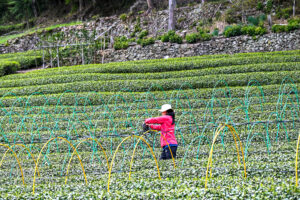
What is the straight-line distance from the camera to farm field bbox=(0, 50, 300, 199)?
294 inches

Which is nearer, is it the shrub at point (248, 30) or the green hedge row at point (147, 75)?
the green hedge row at point (147, 75)

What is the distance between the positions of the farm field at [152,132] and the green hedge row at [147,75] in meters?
0.07

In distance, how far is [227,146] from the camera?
37.7ft

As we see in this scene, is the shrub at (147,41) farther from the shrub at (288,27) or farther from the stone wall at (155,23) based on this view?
the shrub at (288,27)

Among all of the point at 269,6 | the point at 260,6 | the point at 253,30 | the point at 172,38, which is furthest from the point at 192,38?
the point at 260,6

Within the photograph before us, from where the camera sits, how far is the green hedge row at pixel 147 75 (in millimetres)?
20625

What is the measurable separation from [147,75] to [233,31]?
971 cm

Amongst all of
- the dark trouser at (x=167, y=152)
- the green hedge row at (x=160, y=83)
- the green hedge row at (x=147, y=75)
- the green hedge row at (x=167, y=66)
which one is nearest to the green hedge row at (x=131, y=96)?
the green hedge row at (x=160, y=83)

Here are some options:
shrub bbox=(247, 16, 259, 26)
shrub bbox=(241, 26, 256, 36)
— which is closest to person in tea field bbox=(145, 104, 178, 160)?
shrub bbox=(241, 26, 256, 36)

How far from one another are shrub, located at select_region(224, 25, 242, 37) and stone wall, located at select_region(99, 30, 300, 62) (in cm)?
39

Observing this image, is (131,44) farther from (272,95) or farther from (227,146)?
(227,146)

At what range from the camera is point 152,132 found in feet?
39.1

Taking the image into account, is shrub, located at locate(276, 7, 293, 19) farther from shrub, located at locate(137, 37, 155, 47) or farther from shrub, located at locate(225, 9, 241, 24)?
shrub, located at locate(137, 37, 155, 47)

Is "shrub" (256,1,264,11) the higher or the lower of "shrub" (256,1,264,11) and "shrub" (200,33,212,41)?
the higher
